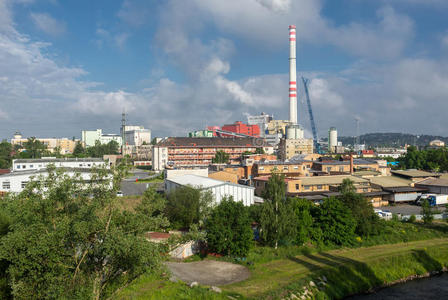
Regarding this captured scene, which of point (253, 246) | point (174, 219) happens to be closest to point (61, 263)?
point (253, 246)

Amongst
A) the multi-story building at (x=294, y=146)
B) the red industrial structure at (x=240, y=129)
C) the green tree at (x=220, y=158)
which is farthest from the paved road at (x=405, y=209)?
the red industrial structure at (x=240, y=129)

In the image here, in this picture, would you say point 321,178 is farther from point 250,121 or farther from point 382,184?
point 250,121

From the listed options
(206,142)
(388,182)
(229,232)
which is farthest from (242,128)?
(229,232)

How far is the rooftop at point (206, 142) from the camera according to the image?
8109 centimetres

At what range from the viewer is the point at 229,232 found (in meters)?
20.9

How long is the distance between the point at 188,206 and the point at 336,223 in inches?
432

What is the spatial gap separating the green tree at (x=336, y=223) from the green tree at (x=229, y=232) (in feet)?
21.3

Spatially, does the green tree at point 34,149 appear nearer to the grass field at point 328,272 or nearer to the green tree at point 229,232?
the green tree at point 229,232

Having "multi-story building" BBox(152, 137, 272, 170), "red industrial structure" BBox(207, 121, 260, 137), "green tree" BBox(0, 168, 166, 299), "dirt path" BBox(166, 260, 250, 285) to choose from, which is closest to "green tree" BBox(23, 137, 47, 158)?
"multi-story building" BBox(152, 137, 272, 170)

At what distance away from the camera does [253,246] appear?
21844mm

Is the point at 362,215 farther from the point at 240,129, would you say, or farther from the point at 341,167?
the point at 240,129

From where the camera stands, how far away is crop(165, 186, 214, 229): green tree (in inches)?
984

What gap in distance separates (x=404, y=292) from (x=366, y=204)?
867 cm

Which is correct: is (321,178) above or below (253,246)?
above
